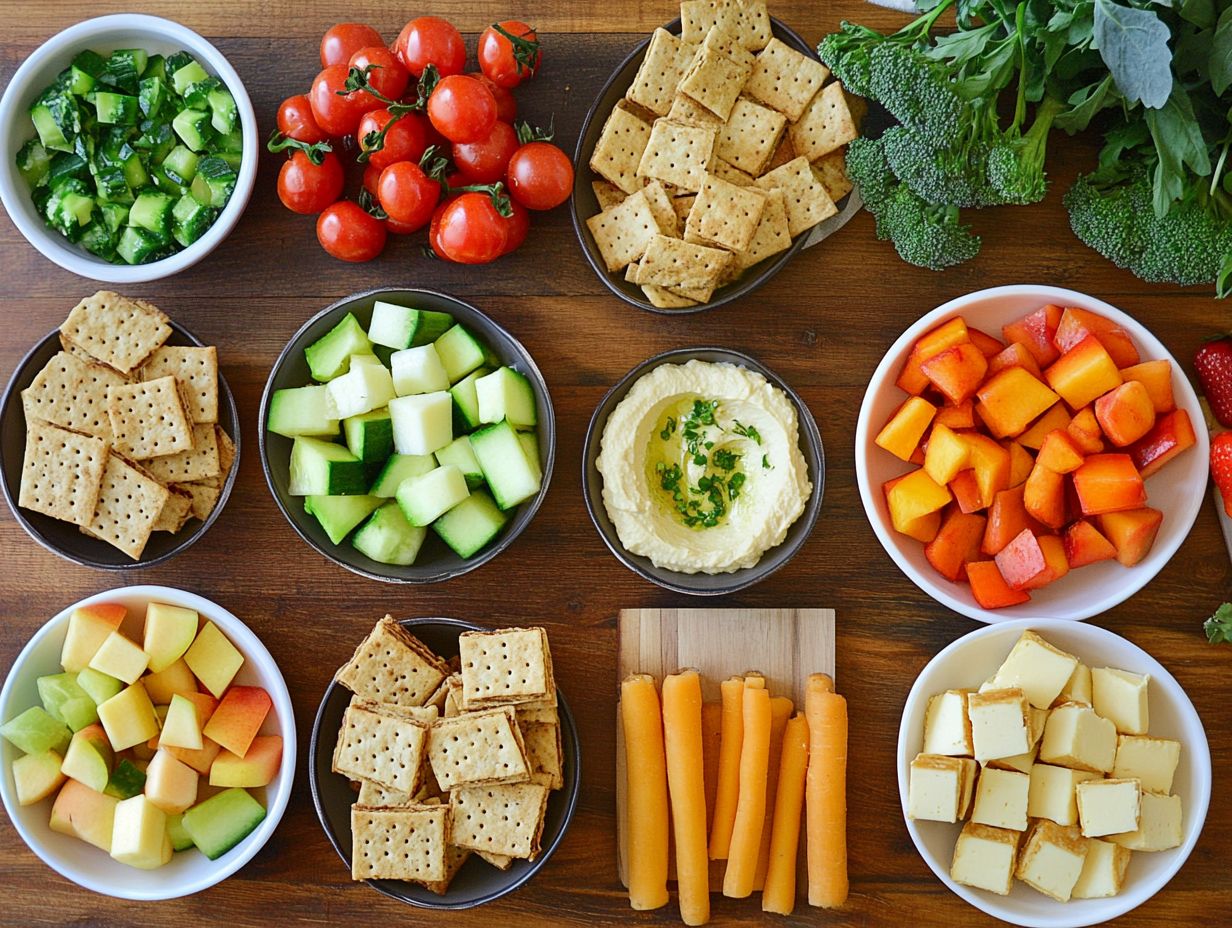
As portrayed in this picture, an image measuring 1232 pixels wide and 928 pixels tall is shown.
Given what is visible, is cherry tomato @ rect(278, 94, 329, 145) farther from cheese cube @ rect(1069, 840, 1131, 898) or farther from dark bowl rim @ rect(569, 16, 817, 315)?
cheese cube @ rect(1069, 840, 1131, 898)

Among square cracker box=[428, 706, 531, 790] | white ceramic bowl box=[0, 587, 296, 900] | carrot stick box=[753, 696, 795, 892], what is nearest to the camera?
square cracker box=[428, 706, 531, 790]

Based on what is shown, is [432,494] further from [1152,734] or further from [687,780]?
[1152,734]

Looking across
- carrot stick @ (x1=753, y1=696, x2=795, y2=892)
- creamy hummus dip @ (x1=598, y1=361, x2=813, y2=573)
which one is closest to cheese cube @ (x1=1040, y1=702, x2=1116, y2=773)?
carrot stick @ (x1=753, y1=696, x2=795, y2=892)

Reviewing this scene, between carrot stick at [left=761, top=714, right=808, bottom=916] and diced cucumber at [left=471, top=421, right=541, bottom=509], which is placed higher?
diced cucumber at [left=471, top=421, right=541, bottom=509]

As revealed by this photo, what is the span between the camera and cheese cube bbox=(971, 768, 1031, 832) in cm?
198

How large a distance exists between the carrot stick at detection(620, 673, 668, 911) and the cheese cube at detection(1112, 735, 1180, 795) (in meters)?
0.90

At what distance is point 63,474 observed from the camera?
1.98 metres

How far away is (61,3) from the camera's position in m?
2.19

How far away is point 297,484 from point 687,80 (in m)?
1.10

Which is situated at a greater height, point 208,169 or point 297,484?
point 208,169

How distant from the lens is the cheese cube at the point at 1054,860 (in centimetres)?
199

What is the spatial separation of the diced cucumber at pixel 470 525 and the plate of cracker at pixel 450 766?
6.7 inches

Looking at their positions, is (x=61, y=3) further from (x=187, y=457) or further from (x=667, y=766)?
(x=667, y=766)

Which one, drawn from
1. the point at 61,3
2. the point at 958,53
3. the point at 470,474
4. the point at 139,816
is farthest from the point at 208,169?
the point at 958,53
